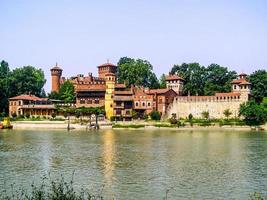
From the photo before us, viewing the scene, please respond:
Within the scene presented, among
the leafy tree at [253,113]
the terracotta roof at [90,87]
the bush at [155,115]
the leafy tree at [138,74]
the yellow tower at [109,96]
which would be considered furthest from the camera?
the leafy tree at [138,74]

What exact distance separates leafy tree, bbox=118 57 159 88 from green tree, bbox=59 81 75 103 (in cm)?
981

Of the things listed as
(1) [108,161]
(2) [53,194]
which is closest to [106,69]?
(1) [108,161]

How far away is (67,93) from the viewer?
242ft

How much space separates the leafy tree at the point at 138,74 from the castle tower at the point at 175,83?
21.2 feet

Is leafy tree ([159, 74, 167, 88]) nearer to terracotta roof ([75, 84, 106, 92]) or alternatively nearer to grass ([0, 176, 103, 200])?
terracotta roof ([75, 84, 106, 92])

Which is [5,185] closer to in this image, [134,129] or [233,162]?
[233,162]

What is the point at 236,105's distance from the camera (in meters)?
64.0

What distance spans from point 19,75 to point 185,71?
1066 inches

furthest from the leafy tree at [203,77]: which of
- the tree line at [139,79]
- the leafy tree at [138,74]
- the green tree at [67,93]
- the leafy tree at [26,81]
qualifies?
the leafy tree at [26,81]

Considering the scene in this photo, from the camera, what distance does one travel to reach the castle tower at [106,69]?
8075 centimetres

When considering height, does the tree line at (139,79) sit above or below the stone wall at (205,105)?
above

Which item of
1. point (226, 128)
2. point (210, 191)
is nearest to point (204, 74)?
point (226, 128)

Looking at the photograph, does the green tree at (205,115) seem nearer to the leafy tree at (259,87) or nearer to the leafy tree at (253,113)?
the leafy tree at (253,113)

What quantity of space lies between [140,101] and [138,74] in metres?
11.6
